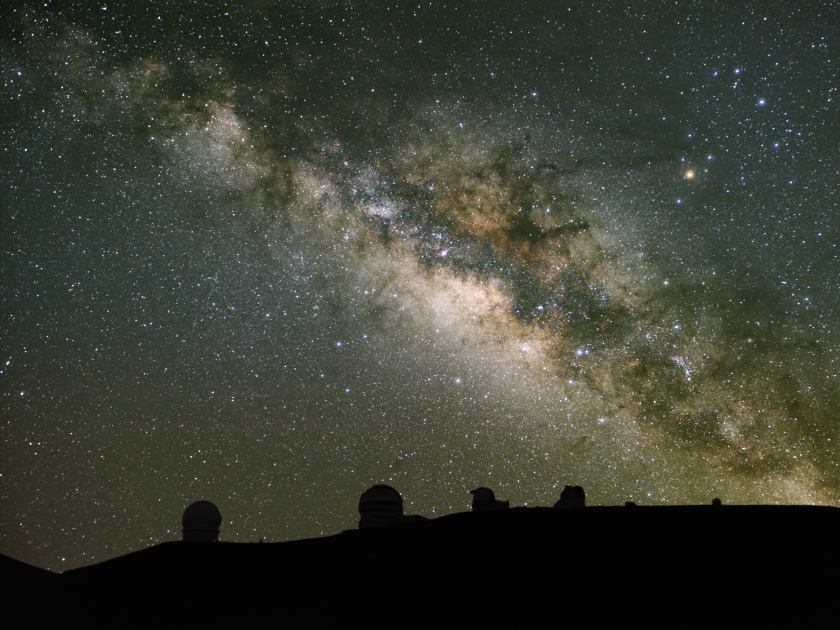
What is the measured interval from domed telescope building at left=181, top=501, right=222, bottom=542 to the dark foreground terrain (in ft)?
5.24

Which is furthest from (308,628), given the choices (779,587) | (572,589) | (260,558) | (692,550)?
(779,587)

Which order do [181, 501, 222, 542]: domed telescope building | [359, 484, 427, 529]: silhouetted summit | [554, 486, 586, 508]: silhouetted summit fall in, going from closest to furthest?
[554, 486, 586, 508]: silhouetted summit → [359, 484, 427, 529]: silhouetted summit → [181, 501, 222, 542]: domed telescope building

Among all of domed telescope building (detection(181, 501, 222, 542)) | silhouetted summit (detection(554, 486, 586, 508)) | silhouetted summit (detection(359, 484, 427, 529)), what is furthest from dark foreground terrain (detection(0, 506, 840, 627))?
domed telescope building (detection(181, 501, 222, 542))

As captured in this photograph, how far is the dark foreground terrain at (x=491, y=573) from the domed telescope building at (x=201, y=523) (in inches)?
62.9

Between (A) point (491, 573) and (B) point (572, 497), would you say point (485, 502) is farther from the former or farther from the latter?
(A) point (491, 573)

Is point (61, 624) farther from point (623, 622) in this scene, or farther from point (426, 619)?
point (623, 622)

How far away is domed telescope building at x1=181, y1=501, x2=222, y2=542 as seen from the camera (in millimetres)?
18688

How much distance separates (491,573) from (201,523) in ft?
32.3

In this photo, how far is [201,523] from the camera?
18734 millimetres

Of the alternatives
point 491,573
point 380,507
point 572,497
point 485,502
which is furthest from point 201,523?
point 572,497

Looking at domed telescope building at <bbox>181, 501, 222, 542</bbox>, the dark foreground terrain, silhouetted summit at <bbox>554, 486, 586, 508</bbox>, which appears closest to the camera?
the dark foreground terrain

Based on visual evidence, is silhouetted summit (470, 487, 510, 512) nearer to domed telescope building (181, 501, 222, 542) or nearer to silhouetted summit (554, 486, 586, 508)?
silhouetted summit (554, 486, 586, 508)

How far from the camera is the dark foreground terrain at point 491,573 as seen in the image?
1162cm

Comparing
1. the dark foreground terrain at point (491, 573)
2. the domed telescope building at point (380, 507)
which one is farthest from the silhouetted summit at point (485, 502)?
the domed telescope building at point (380, 507)
